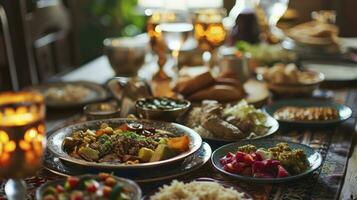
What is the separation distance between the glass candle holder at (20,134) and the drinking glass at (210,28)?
1500mm

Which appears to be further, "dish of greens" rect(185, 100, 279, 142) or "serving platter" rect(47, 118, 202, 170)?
"dish of greens" rect(185, 100, 279, 142)

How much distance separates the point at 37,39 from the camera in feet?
10.2

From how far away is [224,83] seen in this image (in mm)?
2162

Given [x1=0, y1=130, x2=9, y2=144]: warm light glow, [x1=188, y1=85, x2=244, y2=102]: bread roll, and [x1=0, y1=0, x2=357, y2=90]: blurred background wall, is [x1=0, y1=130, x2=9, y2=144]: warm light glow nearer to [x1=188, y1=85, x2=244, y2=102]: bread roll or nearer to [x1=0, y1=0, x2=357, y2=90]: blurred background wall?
[x1=188, y1=85, x2=244, y2=102]: bread roll

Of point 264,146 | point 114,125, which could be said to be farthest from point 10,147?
point 264,146

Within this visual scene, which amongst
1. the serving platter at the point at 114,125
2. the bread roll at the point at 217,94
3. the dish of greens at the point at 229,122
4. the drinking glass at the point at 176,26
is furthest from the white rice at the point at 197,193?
the drinking glass at the point at 176,26

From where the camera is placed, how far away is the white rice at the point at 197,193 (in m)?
1.21

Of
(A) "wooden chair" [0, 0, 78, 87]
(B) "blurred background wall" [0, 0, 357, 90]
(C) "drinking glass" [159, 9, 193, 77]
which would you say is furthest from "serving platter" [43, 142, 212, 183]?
(B) "blurred background wall" [0, 0, 357, 90]

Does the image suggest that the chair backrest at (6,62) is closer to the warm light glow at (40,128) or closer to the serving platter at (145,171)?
the serving platter at (145,171)

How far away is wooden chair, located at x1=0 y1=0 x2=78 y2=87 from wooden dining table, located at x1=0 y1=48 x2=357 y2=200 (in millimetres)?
1012

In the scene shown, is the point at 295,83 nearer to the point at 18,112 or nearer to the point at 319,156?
the point at 319,156

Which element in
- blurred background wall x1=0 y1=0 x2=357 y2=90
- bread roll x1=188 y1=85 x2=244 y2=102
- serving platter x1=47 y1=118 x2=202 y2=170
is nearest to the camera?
serving platter x1=47 y1=118 x2=202 y2=170

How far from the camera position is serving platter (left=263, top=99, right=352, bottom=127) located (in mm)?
1905

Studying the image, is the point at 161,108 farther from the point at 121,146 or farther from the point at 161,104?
the point at 121,146
